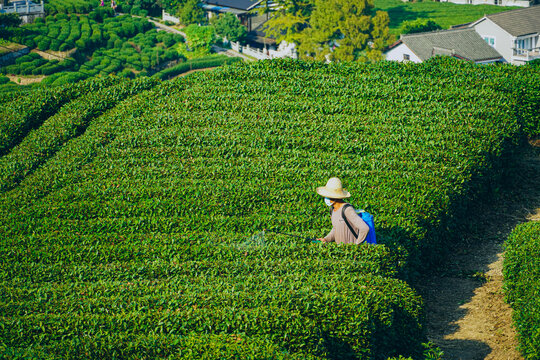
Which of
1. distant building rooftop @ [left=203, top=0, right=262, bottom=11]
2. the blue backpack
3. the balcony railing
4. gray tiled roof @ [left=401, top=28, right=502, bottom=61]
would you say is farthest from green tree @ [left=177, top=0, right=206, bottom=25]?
the blue backpack

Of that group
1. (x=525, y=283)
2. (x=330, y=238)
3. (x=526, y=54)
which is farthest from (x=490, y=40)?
(x=330, y=238)

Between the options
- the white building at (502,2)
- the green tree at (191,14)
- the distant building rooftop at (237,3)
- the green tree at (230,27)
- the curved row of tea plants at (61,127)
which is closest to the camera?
the curved row of tea plants at (61,127)

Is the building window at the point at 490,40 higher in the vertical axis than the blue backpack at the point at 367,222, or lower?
higher

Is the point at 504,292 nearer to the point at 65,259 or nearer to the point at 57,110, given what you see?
the point at 65,259

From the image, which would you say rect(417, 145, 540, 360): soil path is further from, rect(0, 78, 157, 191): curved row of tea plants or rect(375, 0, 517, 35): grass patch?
rect(375, 0, 517, 35): grass patch

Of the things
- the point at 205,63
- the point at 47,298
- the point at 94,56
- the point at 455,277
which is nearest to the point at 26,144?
the point at 47,298

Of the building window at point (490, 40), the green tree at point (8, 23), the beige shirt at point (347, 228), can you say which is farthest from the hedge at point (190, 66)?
the beige shirt at point (347, 228)

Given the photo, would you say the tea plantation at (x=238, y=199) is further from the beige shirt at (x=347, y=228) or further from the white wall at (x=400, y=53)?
the white wall at (x=400, y=53)
